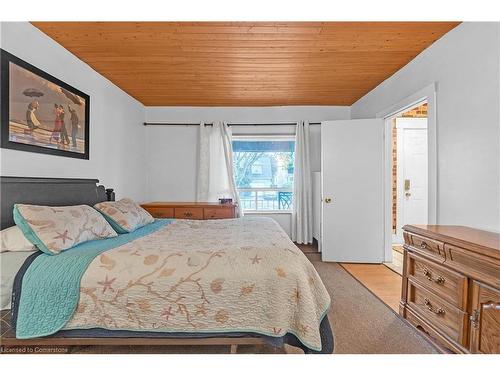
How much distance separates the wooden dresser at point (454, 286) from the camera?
1513 mm

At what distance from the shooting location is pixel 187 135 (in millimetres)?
4742

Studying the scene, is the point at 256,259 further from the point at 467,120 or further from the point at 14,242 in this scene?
the point at 467,120

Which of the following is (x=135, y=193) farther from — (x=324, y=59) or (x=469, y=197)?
(x=469, y=197)

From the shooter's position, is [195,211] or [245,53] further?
[195,211]

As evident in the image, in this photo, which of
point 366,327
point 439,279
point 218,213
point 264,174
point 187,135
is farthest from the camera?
point 264,174

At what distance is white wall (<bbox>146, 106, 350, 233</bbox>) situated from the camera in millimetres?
4699

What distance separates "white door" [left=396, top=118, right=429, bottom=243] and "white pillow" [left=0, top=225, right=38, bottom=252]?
5.14m

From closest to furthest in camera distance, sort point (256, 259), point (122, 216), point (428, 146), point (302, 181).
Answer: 1. point (256, 259)
2. point (122, 216)
3. point (428, 146)
4. point (302, 181)

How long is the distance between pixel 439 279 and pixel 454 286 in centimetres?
13

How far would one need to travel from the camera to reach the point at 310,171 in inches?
184

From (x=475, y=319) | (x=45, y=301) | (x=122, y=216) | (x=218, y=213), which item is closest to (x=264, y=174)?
(x=218, y=213)

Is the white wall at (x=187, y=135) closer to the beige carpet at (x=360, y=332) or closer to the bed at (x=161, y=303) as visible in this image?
the beige carpet at (x=360, y=332)
